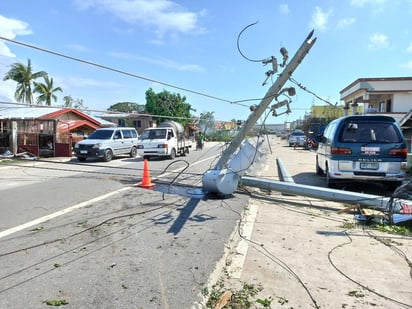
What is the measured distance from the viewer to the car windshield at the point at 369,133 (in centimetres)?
891

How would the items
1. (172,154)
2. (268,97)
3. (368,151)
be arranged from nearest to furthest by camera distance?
(268,97)
(368,151)
(172,154)

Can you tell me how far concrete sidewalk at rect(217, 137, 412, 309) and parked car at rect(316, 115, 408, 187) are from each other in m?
2.07

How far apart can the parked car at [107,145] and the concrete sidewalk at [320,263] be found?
1414 centimetres

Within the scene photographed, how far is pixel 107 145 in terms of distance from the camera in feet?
66.3

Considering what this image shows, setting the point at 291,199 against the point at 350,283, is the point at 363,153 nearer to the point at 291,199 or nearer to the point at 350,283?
the point at 291,199

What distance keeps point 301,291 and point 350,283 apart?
662mm

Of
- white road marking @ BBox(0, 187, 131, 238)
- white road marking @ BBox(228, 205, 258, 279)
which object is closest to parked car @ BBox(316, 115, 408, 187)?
white road marking @ BBox(228, 205, 258, 279)

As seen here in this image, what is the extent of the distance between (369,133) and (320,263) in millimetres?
5434

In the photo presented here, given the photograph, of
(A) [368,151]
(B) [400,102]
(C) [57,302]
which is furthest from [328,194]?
(B) [400,102]

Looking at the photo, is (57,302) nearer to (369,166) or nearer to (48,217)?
(48,217)

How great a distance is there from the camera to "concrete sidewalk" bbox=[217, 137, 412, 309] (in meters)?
3.80

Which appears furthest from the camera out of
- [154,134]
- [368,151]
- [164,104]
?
[164,104]

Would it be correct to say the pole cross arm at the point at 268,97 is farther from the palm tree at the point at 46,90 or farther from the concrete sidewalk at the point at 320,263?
the palm tree at the point at 46,90

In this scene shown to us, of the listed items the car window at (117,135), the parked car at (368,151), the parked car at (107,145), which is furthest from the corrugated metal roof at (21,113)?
the parked car at (368,151)
